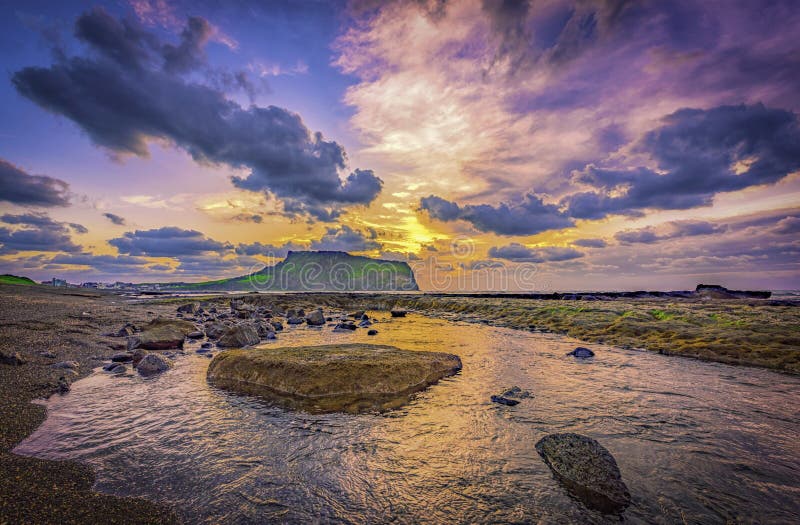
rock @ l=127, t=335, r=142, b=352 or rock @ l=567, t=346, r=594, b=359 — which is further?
rock @ l=127, t=335, r=142, b=352

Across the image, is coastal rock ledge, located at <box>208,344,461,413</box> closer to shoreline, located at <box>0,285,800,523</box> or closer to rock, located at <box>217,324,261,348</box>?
shoreline, located at <box>0,285,800,523</box>

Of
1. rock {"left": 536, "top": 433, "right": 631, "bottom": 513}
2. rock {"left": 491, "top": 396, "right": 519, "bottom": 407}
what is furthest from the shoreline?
rock {"left": 491, "top": 396, "right": 519, "bottom": 407}

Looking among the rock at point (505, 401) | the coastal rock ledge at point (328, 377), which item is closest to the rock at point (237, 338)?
the coastal rock ledge at point (328, 377)

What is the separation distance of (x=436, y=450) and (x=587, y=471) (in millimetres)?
2557

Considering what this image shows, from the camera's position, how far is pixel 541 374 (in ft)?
38.6

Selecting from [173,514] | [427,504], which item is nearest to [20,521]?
[173,514]

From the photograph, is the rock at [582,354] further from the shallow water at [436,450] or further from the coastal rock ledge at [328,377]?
the coastal rock ledge at [328,377]

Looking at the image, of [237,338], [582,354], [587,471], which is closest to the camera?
[587,471]

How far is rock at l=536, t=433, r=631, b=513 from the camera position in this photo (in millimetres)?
4668

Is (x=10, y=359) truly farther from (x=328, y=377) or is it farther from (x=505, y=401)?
(x=505, y=401)

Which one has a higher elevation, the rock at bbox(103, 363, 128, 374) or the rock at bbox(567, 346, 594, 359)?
the rock at bbox(567, 346, 594, 359)

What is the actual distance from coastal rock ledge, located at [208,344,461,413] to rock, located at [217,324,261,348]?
6.20m

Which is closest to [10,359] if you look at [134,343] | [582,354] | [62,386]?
[62,386]

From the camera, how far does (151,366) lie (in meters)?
11.4
